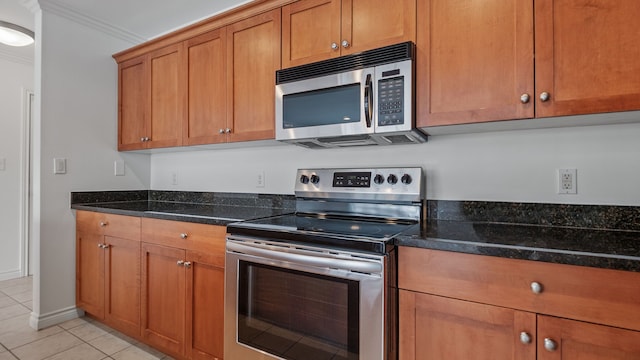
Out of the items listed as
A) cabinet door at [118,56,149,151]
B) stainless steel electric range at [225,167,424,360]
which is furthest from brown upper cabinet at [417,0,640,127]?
cabinet door at [118,56,149,151]

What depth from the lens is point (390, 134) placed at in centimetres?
158

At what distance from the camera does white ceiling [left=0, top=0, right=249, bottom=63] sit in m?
2.36

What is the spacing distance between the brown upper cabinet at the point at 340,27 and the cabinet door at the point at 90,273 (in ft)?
6.42

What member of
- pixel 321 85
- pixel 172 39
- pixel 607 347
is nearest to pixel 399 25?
pixel 321 85

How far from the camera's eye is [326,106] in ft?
5.62

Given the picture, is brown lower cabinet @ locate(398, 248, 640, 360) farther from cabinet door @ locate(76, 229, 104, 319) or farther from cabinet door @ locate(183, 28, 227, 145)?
cabinet door @ locate(76, 229, 104, 319)

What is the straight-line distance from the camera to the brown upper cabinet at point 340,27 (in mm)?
1559

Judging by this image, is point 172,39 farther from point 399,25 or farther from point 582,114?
point 582,114

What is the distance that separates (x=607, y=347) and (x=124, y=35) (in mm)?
3651

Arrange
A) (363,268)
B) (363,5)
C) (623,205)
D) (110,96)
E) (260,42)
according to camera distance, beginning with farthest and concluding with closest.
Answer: (110,96) < (260,42) < (363,5) < (623,205) < (363,268)

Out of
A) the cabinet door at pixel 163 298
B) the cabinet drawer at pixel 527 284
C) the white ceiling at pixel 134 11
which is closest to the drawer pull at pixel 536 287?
the cabinet drawer at pixel 527 284

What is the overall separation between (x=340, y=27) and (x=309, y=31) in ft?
0.64

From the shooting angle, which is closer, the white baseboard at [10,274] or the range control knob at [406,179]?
the range control knob at [406,179]

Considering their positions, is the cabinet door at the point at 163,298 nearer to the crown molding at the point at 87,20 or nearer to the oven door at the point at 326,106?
the oven door at the point at 326,106
